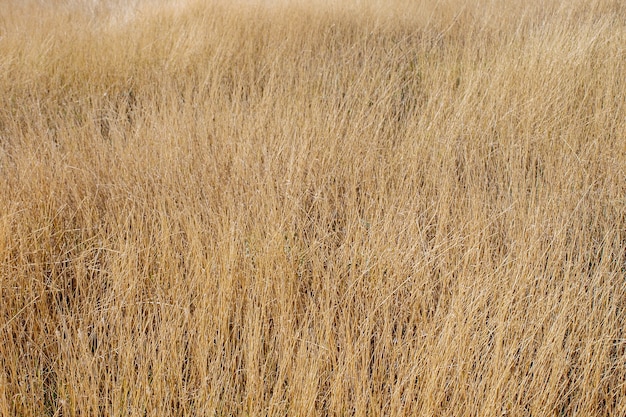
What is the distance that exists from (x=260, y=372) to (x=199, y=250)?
55 cm

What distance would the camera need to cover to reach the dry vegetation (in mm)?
1587

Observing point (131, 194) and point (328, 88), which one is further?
point (328, 88)

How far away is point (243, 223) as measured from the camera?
88.0 inches

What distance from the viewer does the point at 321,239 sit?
2.20 meters

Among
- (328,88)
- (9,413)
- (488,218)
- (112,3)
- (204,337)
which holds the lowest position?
Answer: (9,413)

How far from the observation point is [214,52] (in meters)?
4.31

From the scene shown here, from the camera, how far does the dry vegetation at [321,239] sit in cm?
159

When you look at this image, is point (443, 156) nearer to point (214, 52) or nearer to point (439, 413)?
point (439, 413)

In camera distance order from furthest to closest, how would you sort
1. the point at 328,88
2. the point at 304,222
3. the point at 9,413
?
the point at 328,88 → the point at 304,222 → the point at 9,413

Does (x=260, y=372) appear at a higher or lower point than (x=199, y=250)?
lower

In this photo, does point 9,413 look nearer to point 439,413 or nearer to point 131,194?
point 131,194

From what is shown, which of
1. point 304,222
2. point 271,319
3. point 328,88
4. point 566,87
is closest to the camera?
point 271,319

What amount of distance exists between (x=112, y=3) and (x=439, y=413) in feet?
22.0

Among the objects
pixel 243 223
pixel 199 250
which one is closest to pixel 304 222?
pixel 243 223
